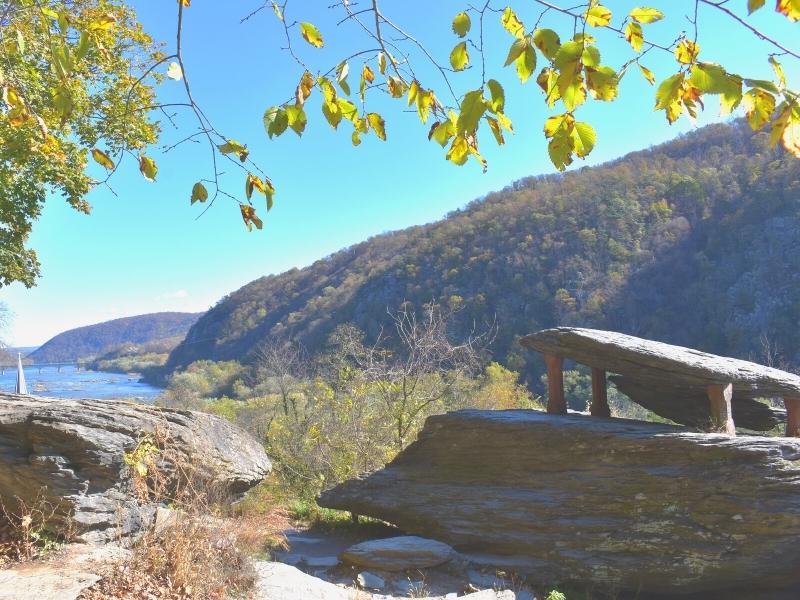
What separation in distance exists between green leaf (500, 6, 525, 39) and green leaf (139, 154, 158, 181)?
4.51ft

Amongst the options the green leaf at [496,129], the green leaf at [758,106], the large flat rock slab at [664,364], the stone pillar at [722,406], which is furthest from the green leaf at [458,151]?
the stone pillar at [722,406]

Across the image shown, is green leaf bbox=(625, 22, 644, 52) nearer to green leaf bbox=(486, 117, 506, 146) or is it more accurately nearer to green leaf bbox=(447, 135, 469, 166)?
green leaf bbox=(486, 117, 506, 146)

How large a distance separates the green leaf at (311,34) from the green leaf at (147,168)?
2.46 ft

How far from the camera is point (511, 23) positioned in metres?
1.92

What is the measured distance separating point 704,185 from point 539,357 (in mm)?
26110

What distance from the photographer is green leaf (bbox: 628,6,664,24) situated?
1460mm

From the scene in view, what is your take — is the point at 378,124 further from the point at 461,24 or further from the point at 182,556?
the point at 182,556

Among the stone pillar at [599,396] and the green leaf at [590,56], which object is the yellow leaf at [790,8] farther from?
the stone pillar at [599,396]

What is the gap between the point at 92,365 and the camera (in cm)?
8200

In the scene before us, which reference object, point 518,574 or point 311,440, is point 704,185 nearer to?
point 311,440

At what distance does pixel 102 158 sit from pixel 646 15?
1881 mm

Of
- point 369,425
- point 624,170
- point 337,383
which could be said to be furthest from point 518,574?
point 624,170

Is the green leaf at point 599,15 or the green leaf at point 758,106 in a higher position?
the green leaf at point 599,15

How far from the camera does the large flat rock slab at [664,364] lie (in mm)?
7039
